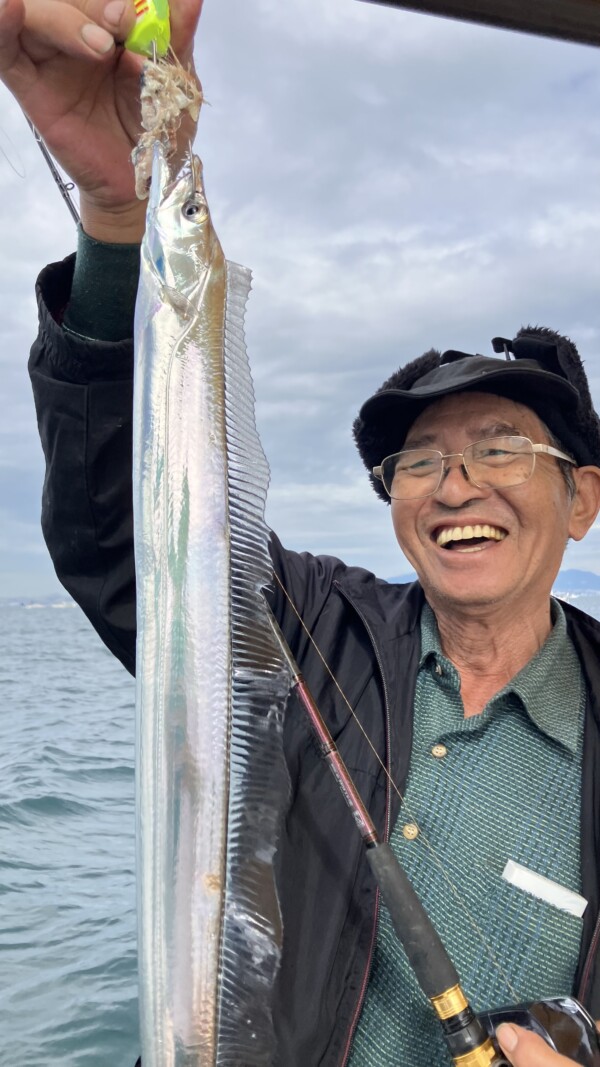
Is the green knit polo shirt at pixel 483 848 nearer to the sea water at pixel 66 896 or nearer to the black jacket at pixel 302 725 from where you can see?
the black jacket at pixel 302 725

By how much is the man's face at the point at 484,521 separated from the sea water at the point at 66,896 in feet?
6.80

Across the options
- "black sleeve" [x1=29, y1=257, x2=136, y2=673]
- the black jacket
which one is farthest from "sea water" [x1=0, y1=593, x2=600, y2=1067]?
"black sleeve" [x1=29, y1=257, x2=136, y2=673]

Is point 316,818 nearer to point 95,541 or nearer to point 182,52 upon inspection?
point 95,541

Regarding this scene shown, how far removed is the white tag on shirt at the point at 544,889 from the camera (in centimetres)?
198

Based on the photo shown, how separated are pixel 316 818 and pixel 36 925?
4.01 metres

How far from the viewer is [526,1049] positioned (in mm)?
1439

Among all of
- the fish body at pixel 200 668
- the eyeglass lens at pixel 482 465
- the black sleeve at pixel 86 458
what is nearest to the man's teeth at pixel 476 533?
the eyeglass lens at pixel 482 465

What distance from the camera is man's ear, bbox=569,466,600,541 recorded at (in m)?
2.58

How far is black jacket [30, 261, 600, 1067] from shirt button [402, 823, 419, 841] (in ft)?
0.12

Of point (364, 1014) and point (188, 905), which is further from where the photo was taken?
point (364, 1014)

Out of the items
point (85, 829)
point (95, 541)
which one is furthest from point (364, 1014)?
point (85, 829)

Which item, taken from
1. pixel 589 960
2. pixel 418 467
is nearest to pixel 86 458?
pixel 418 467

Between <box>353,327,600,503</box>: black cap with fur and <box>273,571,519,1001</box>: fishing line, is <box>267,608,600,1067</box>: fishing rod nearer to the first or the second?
<box>273,571,519,1001</box>: fishing line

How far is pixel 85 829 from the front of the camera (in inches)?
287
